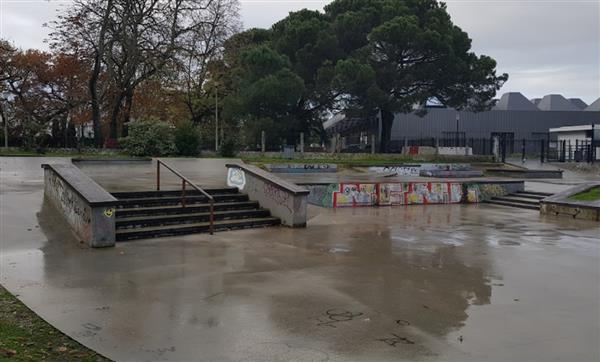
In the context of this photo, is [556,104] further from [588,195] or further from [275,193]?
[275,193]

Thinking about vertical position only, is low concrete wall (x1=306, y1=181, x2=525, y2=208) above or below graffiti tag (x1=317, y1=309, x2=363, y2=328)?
above

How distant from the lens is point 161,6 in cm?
3294

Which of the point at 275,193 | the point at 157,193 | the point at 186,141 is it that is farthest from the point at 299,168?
the point at 157,193

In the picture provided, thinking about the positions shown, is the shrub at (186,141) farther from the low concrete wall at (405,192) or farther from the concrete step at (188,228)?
the concrete step at (188,228)

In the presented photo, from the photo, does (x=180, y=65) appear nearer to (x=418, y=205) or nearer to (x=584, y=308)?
(x=418, y=205)

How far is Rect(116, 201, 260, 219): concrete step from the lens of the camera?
35.1ft

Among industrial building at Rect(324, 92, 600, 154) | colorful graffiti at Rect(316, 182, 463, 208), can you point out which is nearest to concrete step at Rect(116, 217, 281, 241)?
colorful graffiti at Rect(316, 182, 463, 208)

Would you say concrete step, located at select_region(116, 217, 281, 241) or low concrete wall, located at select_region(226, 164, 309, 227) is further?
low concrete wall, located at select_region(226, 164, 309, 227)

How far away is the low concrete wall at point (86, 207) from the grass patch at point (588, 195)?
13081mm

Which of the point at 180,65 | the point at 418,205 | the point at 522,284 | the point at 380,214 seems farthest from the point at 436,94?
the point at 522,284

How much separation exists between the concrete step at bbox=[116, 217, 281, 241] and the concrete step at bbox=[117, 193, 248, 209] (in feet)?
3.18

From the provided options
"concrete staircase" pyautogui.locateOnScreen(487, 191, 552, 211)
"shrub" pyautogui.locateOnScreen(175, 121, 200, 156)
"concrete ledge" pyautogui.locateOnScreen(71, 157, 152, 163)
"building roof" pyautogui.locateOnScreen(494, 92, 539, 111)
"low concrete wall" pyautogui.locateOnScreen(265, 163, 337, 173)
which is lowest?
"concrete staircase" pyautogui.locateOnScreen(487, 191, 552, 211)

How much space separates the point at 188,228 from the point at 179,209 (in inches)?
40.3

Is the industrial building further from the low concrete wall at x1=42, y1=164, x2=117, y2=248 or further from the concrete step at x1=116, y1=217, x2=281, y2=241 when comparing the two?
the low concrete wall at x1=42, y1=164, x2=117, y2=248
